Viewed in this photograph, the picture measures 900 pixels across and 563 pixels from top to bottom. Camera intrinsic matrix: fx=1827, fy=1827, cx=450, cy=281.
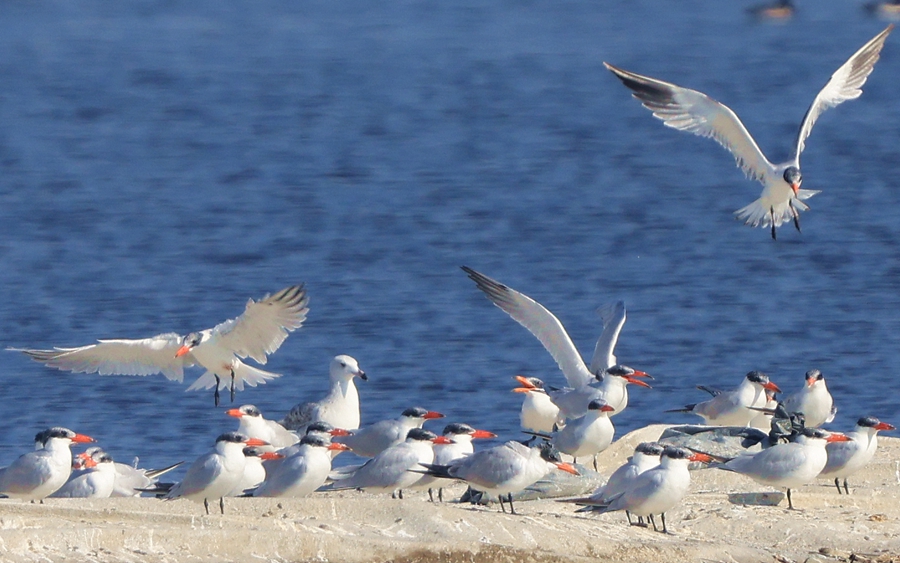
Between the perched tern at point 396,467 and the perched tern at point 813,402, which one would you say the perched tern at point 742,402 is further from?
the perched tern at point 396,467

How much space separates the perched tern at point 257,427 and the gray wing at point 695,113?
379 cm

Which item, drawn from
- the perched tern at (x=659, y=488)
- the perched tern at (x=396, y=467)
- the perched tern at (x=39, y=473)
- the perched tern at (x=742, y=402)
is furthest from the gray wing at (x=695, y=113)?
the perched tern at (x=39, y=473)

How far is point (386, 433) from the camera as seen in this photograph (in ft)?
34.1

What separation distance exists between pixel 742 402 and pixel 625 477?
3096 millimetres

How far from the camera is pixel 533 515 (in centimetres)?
884

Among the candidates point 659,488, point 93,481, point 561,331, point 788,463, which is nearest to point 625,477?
point 659,488

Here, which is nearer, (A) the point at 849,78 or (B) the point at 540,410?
(B) the point at 540,410

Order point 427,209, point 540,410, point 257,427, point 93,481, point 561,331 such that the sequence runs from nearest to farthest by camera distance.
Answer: point 93,481, point 257,427, point 540,410, point 561,331, point 427,209

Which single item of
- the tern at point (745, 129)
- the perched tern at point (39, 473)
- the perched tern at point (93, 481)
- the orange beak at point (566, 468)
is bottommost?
the perched tern at point (93, 481)

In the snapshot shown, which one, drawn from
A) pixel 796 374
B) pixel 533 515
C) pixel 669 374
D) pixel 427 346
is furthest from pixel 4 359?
pixel 533 515

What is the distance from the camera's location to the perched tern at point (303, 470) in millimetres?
9188

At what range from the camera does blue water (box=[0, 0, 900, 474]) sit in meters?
15.0

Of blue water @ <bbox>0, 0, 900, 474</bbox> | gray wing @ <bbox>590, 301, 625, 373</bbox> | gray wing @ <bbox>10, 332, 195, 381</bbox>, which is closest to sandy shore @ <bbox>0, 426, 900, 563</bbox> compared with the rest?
gray wing @ <bbox>10, 332, 195, 381</bbox>

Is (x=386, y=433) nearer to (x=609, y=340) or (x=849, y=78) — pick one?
(x=609, y=340)
